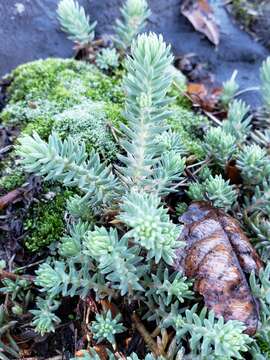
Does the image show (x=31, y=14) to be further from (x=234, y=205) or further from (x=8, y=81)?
(x=234, y=205)

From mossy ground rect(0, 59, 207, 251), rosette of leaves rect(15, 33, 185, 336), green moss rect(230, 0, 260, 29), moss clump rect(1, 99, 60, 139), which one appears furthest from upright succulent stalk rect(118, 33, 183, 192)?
green moss rect(230, 0, 260, 29)

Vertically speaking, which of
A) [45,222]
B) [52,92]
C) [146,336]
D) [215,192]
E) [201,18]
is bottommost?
[146,336]

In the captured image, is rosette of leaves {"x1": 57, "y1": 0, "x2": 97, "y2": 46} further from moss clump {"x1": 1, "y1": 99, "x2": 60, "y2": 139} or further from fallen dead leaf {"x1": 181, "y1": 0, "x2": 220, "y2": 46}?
fallen dead leaf {"x1": 181, "y1": 0, "x2": 220, "y2": 46}

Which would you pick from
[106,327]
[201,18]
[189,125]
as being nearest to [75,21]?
[189,125]

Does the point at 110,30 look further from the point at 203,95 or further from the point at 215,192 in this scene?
the point at 215,192

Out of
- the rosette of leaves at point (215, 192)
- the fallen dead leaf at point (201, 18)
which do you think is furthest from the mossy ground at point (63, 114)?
the fallen dead leaf at point (201, 18)

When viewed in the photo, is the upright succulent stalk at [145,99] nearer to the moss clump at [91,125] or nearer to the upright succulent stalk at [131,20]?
the moss clump at [91,125]
